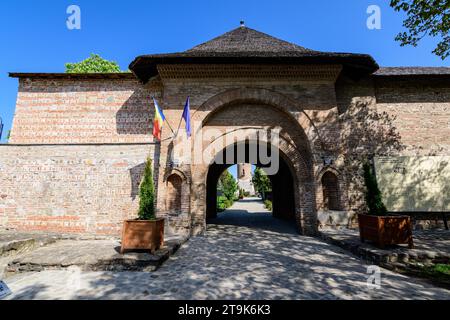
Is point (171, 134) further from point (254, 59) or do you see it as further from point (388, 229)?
point (388, 229)

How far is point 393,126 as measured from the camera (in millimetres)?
8438

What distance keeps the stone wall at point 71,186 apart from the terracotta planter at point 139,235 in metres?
2.71

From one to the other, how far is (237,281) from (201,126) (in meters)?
5.57

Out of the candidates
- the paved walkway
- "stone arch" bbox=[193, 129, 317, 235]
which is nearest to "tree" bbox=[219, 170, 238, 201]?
"stone arch" bbox=[193, 129, 317, 235]

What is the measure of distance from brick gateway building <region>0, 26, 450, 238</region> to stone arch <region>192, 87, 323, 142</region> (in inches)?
1.5

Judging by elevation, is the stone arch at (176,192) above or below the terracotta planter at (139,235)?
above

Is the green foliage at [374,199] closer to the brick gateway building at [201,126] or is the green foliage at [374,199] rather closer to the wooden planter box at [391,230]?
the wooden planter box at [391,230]

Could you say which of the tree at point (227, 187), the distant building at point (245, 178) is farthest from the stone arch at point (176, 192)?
the distant building at point (245, 178)

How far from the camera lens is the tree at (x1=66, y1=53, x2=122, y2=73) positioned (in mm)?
18567

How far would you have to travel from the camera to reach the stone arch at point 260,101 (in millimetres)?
7825

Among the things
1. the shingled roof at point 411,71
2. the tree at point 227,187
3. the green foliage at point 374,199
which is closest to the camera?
the green foliage at point 374,199

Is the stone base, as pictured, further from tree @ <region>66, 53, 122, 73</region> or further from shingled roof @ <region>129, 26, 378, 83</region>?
tree @ <region>66, 53, 122, 73</region>

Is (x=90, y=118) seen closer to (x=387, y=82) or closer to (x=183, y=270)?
(x=183, y=270)

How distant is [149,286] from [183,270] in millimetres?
861
